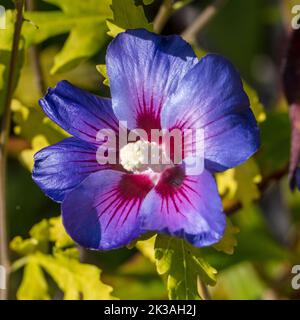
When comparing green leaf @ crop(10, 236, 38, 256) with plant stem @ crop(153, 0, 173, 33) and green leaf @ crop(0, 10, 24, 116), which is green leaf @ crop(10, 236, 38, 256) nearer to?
green leaf @ crop(0, 10, 24, 116)

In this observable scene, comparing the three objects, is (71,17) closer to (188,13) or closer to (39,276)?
(39,276)

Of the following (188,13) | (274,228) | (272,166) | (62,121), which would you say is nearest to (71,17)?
(62,121)

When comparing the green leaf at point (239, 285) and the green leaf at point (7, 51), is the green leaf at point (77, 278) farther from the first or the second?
the green leaf at point (239, 285)

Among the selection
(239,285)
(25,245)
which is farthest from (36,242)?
(239,285)

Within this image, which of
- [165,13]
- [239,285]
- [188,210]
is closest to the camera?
[188,210]

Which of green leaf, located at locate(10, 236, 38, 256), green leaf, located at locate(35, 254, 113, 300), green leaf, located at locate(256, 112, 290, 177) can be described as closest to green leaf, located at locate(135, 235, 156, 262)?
green leaf, located at locate(35, 254, 113, 300)

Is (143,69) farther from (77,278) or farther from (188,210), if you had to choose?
(77,278)

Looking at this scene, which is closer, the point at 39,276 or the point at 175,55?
the point at 175,55
